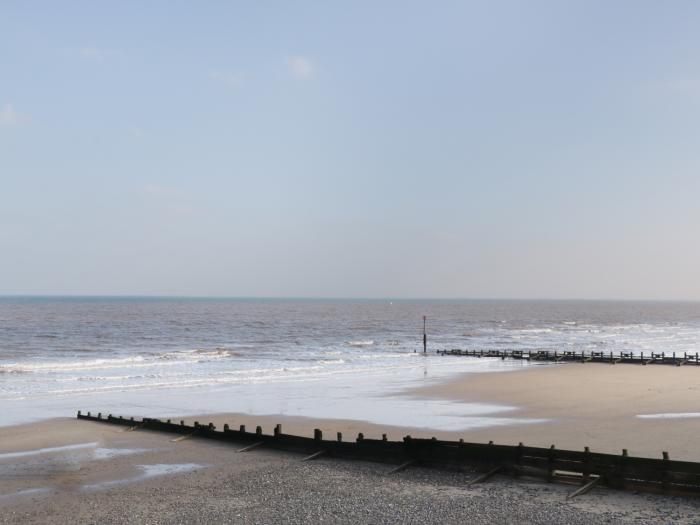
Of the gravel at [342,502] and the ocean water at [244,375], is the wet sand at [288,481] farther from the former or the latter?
the ocean water at [244,375]

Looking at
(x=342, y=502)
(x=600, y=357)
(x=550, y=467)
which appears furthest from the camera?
(x=600, y=357)

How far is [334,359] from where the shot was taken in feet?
229

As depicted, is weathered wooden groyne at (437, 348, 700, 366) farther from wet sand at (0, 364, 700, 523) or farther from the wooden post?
the wooden post

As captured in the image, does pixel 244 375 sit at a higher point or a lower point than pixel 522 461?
lower

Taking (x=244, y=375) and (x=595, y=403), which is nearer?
(x=595, y=403)

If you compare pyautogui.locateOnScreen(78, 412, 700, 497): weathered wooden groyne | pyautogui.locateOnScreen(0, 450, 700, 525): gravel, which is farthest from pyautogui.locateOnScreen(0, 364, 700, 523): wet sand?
pyautogui.locateOnScreen(78, 412, 700, 497): weathered wooden groyne

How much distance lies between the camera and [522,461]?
19344 mm

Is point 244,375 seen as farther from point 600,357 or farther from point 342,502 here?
point 342,502

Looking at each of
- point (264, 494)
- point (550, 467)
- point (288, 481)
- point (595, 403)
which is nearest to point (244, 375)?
point (595, 403)

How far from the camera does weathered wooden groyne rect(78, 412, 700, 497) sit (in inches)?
682

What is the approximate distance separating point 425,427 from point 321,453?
7.53 meters

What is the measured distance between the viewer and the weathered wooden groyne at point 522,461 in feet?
56.8

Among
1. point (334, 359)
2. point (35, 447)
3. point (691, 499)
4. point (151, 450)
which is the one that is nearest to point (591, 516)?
point (691, 499)

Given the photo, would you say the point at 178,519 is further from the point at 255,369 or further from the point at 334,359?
the point at 334,359
